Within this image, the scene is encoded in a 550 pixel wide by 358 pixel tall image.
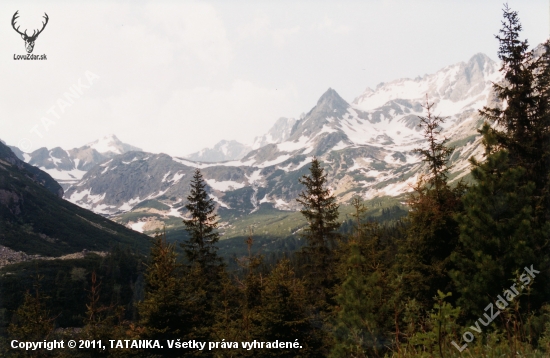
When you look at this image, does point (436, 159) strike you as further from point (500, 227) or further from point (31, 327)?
point (31, 327)

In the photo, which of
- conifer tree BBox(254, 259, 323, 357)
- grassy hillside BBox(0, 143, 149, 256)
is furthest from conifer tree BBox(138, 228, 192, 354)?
grassy hillside BBox(0, 143, 149, 256)

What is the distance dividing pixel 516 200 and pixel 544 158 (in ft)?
21.9

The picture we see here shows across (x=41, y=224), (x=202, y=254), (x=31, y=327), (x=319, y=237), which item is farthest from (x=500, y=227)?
(x=41, y=224)

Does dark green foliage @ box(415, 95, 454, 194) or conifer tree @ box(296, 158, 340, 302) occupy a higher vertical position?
dark green foliage @ box(415, 95, 454, 194)

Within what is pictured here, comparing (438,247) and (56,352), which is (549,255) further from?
(56,352)

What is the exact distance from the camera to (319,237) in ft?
90.4

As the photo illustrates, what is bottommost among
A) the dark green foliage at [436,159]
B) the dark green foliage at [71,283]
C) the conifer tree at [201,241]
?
the dark green foliage at [71,283]

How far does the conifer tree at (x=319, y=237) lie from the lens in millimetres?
26672

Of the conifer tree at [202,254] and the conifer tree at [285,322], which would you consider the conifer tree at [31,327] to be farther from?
the conifer tree at [285,322]

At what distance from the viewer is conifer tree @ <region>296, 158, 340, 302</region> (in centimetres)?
2667

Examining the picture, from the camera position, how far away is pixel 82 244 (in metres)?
144

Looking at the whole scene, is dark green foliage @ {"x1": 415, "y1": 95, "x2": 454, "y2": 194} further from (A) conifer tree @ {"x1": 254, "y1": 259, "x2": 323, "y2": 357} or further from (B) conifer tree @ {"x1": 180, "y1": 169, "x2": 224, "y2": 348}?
(B) conifer tree @ {"x1": 180, "y1": 169, "x2": 224, "y2": 348}

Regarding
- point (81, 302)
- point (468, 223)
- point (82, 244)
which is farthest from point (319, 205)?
point (82, 244)

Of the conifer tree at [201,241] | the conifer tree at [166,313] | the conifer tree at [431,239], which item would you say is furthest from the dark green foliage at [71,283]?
the conifer tree at [431,239]
